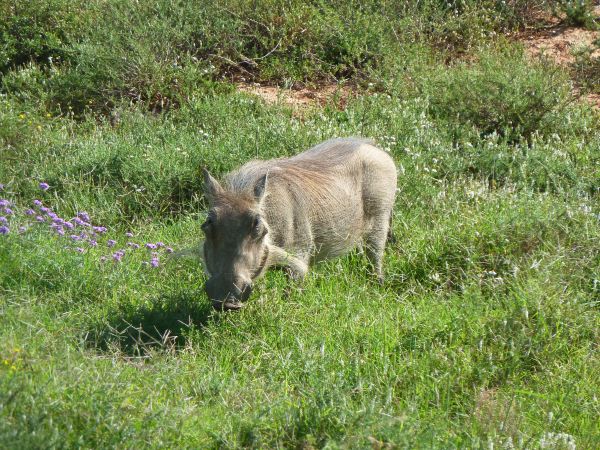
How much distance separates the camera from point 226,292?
15.5ft

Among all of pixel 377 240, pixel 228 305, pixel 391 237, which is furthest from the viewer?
pixel 391 237

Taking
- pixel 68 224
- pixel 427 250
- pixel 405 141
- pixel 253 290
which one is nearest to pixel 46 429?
pixel 253 290

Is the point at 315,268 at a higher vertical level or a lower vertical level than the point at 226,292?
lower

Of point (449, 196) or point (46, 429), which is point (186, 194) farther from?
point (46, 429)

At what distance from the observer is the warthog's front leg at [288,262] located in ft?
17.0

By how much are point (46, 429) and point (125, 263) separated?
217cm

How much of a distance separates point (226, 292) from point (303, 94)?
4205mm

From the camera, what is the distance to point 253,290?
5215mm

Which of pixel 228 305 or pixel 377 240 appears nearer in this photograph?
pixel 228 305

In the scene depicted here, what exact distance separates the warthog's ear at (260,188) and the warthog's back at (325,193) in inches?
2.4

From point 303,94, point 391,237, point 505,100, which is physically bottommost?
point 303,94

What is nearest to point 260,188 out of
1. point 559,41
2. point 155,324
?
point 155,324

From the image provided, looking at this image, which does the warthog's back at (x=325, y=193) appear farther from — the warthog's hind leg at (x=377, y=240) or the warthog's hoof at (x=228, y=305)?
the warthog's hoof at (x=228, y=305)

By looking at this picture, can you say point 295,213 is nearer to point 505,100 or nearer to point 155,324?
point 155,324
